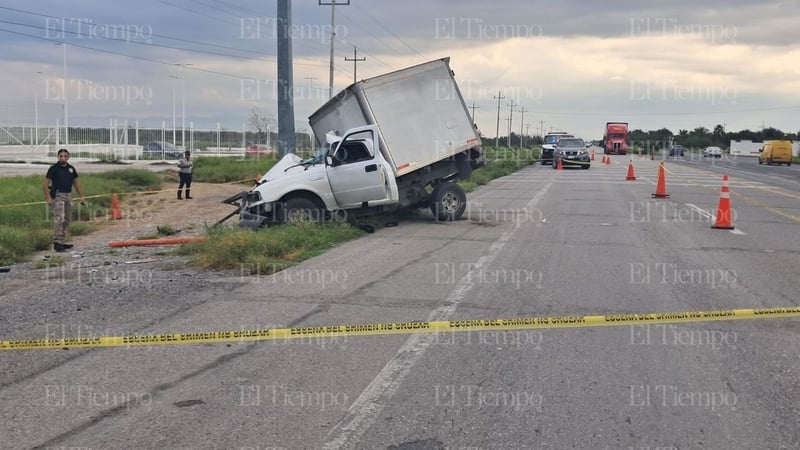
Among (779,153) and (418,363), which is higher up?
(779,153)

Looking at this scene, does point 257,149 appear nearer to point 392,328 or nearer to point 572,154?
point 572,154

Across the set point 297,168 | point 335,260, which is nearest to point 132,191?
point 297,168

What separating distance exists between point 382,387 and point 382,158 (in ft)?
30.9

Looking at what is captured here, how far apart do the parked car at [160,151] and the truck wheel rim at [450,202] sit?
129 feet

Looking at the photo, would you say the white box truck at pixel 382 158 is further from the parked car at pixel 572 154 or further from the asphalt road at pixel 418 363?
the parked car at pixel 572 154

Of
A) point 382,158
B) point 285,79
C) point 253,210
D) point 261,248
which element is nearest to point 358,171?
point 382,158

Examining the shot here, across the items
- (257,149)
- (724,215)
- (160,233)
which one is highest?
(257,149)

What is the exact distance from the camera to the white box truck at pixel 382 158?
14.5 meters

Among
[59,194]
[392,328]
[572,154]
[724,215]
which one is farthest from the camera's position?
[572,154]

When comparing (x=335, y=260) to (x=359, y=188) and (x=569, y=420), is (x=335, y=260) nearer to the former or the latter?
(x=359, y=188)

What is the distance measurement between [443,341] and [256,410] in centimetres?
214

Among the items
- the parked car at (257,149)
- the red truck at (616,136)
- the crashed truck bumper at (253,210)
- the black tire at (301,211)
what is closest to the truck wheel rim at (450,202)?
the black tire at (301,211)

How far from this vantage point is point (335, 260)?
11.4 metres

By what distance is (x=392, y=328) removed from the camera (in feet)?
23.2
